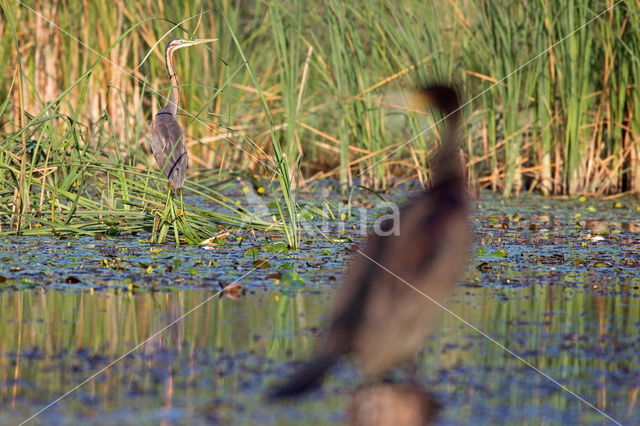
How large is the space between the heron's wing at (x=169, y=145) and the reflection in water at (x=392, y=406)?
11.6ft

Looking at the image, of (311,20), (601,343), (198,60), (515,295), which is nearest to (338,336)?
(601,343)

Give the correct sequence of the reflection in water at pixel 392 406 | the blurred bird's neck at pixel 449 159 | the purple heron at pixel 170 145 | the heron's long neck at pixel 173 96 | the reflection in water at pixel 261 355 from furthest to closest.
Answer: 1. the heron's long neck at pixel 173 96
2. the purple heron at pixel 170 145
3. the blurred bird's neck at pixel 449 159
4. the reflection in water at pixel 261 355
5. the reflection in water at pixel 392 406

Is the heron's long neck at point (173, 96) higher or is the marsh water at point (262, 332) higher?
the heron's long neck at point (173, 96)

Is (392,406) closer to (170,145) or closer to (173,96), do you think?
(170,145)

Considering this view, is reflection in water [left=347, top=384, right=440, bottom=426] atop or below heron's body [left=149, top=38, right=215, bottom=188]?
below

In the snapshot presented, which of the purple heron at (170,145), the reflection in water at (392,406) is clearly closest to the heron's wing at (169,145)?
the purple heron at (170,145)

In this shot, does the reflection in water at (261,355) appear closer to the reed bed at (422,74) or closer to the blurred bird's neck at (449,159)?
the blurred bird's neck at (449,159)

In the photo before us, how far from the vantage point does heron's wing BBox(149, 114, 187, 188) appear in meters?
6.09

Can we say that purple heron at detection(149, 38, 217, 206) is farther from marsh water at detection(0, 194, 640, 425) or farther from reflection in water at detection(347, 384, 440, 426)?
reflection in water at detection(347, 384, 440, 426)

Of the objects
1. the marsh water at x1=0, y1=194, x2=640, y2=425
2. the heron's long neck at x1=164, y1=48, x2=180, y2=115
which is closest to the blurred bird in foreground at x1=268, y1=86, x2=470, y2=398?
the marsh water at x1=0, y1=194, x2=640, y2=425

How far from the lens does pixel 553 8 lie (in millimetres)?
7473

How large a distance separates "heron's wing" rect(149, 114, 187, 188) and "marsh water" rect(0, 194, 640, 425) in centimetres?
55

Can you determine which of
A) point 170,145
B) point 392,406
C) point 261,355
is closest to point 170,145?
point 170,145

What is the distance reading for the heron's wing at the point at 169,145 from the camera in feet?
20.0
